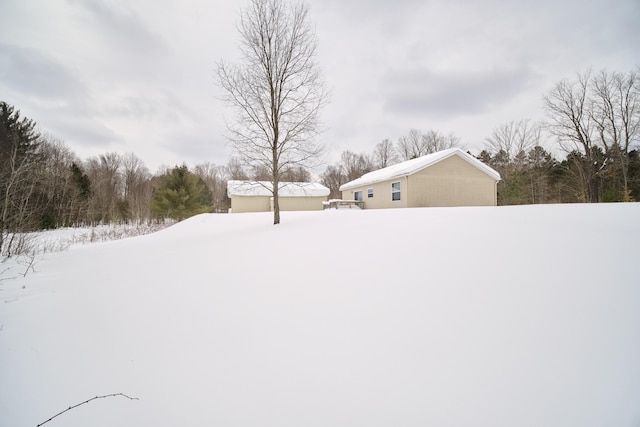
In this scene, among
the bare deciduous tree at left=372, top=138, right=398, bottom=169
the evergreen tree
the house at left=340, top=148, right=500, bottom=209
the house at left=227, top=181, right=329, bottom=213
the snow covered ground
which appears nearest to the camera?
the snow covered ground

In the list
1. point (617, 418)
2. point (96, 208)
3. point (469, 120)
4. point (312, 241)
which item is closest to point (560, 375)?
point (617, 418)

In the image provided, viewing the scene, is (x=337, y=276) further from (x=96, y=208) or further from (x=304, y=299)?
(x=96, y=208)

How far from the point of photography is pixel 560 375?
1774mm

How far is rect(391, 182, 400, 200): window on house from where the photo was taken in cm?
1514

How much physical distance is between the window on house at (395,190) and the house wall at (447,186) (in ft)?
0.80

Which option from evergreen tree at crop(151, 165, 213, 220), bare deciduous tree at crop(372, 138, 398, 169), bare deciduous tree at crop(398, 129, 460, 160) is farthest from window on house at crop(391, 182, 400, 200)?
bare deciduous tree at crop(372, 138, 398, 169)

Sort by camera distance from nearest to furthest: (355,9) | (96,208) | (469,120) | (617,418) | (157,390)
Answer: (617,418), (157,390), (355,9), (96,208), (469,120)

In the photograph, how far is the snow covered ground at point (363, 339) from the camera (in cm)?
169

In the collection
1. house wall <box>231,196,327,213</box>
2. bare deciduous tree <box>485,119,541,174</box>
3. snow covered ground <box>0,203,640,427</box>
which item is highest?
bare deciduous tree <box>485,119,541,174</box>

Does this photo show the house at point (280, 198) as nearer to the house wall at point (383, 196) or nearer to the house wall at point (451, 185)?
the house wall at point (383, 196)

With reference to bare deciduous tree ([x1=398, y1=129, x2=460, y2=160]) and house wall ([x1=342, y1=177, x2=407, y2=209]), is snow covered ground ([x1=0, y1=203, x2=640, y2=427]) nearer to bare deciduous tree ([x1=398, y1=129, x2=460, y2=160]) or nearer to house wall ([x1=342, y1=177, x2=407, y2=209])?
house wall ([x1=342, y1=177, x2=407, y2=209])

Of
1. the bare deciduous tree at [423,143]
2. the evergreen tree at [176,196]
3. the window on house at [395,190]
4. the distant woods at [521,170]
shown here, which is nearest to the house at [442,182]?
the window on house at [395,190]

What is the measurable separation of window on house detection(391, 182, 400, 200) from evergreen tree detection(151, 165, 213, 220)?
19464mm

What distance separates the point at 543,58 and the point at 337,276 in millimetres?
18990
